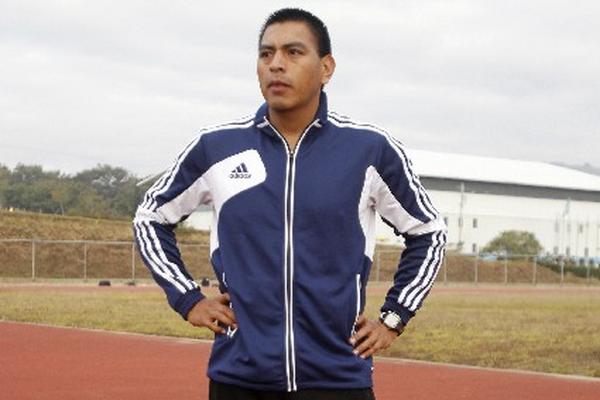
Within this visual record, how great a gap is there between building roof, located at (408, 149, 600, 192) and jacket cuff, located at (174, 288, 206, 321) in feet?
306

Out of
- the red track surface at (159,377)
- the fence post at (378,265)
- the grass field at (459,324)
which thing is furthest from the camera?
the fence post at (378,265)

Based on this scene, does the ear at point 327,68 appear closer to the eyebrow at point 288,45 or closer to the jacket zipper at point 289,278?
the eyebrow at point 288,45

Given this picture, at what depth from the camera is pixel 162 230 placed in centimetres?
459

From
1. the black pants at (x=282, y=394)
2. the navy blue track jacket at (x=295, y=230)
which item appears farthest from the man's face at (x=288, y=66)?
the black pants at (x=282, y=394)

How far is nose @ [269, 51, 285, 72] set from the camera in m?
4.23

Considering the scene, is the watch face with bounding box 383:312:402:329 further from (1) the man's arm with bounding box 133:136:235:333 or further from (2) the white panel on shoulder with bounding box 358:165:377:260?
(1) the man's arm with bounding box 133:136:235:333

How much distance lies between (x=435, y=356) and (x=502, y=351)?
53.2 inches

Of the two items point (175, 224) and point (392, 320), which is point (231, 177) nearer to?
point (175, 224)

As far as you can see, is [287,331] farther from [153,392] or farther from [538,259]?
[538,259]

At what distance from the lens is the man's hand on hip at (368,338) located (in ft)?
14.2

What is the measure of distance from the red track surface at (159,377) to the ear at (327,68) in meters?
7.45

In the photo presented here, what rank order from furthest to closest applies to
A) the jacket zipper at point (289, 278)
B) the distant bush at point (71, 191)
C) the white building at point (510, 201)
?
the distant bush at point (71, 191), the white building at point (510, 201), the jacket zipper at point (289, 278)

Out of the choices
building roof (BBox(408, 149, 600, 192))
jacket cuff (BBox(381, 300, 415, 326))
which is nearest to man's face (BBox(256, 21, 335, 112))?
jacket cuff (BBox(381, 300, 415, 326))

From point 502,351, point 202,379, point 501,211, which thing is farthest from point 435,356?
point 501,211
